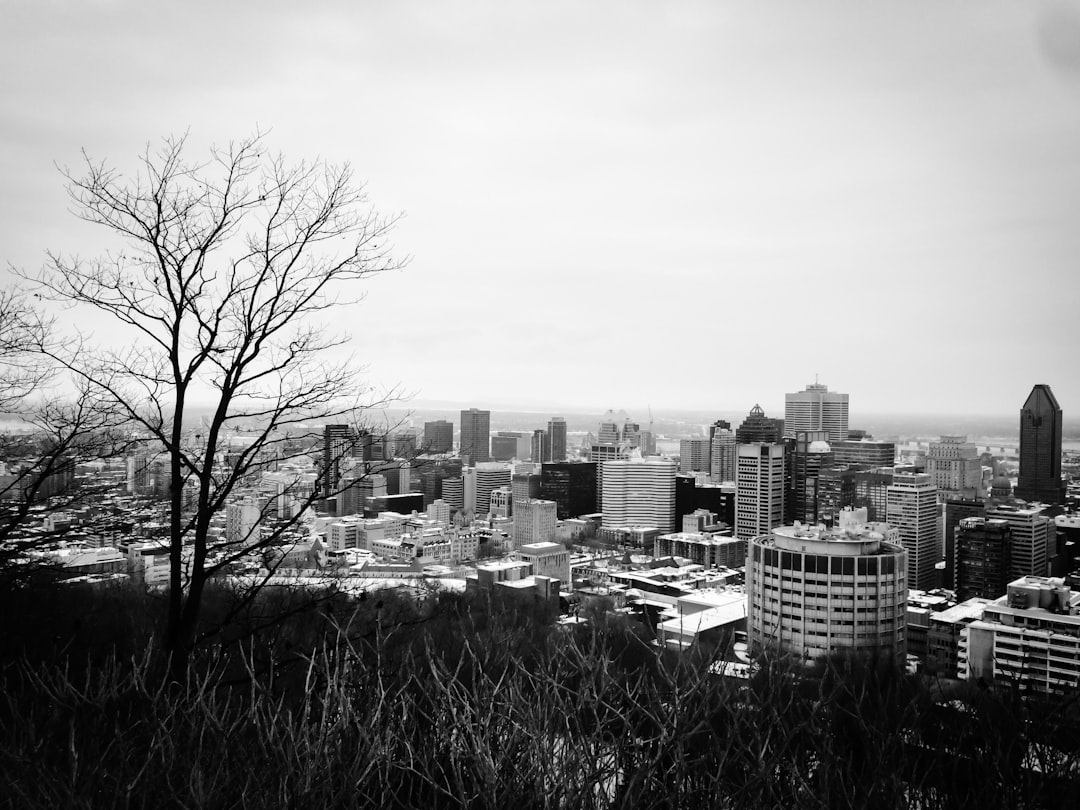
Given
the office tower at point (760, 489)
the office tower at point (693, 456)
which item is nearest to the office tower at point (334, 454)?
the office tower at point (760, 489)

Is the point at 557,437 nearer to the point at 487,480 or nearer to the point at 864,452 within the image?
the point at 487,480

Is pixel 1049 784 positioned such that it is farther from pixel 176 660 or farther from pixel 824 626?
pixel 824 626

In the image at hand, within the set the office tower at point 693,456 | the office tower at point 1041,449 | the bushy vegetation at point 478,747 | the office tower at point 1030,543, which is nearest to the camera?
the bushy vegetation at point 478,747

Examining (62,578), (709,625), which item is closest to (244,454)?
(62,578)

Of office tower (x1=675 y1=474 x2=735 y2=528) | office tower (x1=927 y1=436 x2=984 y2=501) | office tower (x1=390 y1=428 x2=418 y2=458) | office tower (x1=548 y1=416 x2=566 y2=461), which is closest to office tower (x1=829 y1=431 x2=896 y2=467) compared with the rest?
office tower (x1=927 y1=436 x2=984 y2=501)

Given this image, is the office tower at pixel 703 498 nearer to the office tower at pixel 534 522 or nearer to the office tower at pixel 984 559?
the office tower at pixel 534 522

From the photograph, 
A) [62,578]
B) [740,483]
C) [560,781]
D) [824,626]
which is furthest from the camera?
[740,483]

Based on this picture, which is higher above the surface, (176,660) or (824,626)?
(176,660)
